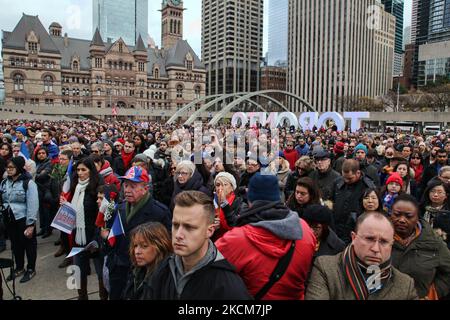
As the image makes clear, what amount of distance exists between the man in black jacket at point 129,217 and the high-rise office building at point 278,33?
577ft

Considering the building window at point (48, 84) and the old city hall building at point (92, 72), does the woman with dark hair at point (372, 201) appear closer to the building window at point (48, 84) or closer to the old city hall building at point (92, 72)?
the old city hall building at point (92, 72)

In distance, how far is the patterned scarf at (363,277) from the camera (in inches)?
87.4

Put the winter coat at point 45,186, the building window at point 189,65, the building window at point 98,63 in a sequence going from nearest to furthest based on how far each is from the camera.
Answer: the winter coat at point 45,186, the building window at point 98,63, the building window at point 189,65

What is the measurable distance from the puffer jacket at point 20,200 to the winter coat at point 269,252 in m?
3.81

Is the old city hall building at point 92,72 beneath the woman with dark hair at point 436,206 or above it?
above

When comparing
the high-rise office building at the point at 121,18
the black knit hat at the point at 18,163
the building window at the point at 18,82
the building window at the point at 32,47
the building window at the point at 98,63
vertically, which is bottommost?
the black knit hat at the point at 18,163

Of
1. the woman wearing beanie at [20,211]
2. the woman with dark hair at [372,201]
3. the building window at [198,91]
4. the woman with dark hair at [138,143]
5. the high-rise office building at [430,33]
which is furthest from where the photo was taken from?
the building window at [198,91]

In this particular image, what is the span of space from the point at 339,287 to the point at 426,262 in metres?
1.18

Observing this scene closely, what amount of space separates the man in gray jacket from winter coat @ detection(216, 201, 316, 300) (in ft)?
0.40

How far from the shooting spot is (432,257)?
2920mm

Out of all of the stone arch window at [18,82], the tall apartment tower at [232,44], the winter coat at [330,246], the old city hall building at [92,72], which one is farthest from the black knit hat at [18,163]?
the tall apartment tower at [232,44]

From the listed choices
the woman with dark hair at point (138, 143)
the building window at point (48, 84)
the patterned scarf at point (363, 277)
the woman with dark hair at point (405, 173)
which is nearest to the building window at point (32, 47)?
the building window at point (48, 84)

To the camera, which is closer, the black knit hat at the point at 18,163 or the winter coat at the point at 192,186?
the black knit hat at the point at 18,163
